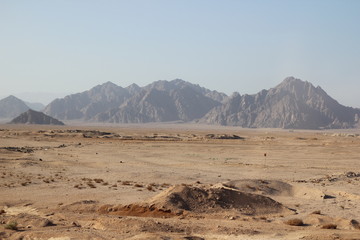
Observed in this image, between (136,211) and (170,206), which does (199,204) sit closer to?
(170,206)

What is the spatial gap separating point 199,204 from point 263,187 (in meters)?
7.84

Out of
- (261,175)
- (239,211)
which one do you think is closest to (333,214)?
(239,211)

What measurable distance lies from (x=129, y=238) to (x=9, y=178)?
20.7m

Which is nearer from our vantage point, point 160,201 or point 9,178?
point 160,201

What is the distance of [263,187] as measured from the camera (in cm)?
2709

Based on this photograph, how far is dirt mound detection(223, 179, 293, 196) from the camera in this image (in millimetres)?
26361

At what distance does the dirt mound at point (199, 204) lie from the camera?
64.7 ft

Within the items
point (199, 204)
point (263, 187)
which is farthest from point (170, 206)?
point (263, 187)

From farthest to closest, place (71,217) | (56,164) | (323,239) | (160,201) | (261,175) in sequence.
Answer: (56,164) < (261,175) < (160,201) < (71,217) < (323,239)

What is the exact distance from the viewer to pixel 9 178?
31.8 metres

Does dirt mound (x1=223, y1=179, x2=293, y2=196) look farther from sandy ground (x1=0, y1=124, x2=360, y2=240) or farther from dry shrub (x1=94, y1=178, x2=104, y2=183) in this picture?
dry shrub (x1=94, y1=178, x2=104, y2=183)

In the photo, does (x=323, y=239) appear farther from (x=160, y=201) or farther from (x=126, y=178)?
(x=126, y=178)

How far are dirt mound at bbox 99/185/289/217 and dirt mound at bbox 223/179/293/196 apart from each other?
4234mm

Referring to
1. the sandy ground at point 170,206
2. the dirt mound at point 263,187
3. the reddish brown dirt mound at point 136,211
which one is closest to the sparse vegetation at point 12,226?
the sandy ground at point 170,206
